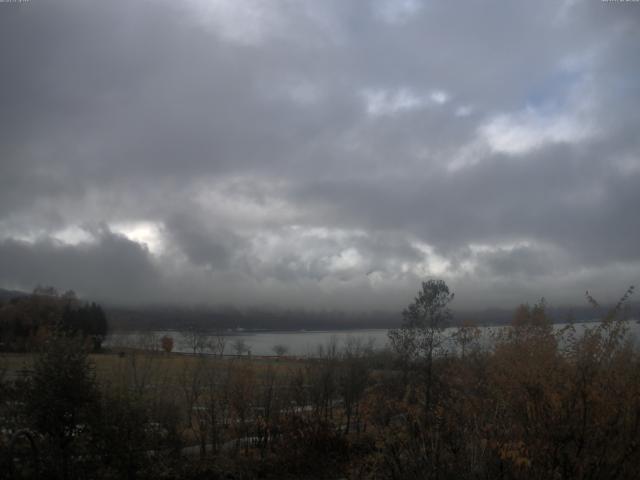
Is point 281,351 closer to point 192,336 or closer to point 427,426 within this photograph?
point 192,336

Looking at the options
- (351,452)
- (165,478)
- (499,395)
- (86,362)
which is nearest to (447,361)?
(351,452)

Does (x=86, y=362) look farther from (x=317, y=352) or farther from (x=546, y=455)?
(x=317, y=352)

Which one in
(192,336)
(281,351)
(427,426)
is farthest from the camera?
(192,336)

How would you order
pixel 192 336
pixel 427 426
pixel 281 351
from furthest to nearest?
pixel 192 336 → pixel 281 351 → pixel 427 426

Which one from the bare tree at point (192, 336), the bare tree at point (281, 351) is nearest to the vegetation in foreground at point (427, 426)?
the bare tree at point (281, 351)

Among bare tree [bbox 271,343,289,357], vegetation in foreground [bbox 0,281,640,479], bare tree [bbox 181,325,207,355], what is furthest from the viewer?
bare tree [bbox 181,325,207,355]

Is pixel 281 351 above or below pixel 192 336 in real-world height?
below

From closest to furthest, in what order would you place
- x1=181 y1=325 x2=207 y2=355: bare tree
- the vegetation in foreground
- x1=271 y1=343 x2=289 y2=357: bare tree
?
1. the vegetation in foreground
2. x1=271 y1=343 x2=289 y2=357: bare tree
3. x1=181 y1=325 x2=207 y2=355: bare tree

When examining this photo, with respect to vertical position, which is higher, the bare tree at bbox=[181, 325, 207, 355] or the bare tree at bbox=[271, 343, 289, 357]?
the bare tree at bbox=[181, 325, 207, 355]

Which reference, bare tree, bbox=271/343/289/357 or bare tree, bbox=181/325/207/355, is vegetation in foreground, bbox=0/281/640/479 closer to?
bare tree, bbox=271/343/289/357

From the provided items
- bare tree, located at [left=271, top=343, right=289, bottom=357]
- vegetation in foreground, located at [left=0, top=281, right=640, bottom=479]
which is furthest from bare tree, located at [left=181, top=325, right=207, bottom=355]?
vegetation in foreground, located at [left=0, top=281, right=640, bottom=479]

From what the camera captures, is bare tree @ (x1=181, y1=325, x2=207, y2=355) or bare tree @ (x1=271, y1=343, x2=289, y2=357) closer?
bare tree @ (x1=271, y1=343, x2=289, y2=357)

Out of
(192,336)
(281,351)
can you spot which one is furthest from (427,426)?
(192,336)

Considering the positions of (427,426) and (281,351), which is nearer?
(427,426)
